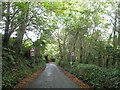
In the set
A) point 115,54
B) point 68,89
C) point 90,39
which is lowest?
point 68,89

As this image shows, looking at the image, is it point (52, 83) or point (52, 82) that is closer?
point (52, 83)

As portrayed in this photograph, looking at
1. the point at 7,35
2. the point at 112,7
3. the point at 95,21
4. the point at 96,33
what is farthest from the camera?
the point at 96,33

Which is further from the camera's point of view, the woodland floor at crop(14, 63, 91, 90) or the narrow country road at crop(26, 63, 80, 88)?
the narrow country road at crop(26, 63, 80, 88)

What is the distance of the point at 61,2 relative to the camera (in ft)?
46.9

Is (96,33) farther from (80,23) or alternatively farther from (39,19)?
(39,19)

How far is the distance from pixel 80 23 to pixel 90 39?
3390mm

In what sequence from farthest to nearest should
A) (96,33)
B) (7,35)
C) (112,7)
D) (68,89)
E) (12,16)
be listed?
(96,33) < (112,7) < (7,35) < (12,16) < (68,89)

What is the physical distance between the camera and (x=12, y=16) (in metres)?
16.1

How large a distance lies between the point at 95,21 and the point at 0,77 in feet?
54.4

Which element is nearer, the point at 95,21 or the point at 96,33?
the point at 95,21

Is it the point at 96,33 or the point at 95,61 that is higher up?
the point at 96,33

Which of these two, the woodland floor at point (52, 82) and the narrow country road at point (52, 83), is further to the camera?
the narrow country road at point (52, 83)

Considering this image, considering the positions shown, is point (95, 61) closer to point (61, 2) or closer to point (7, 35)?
point (7, 35)

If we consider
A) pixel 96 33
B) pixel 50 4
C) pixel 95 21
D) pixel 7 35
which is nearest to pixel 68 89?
pixel 50 4
